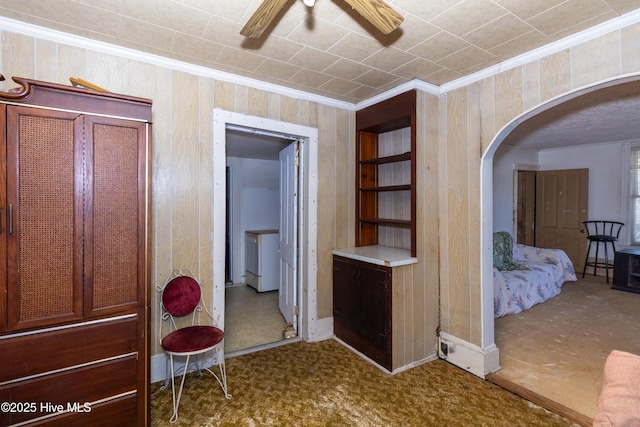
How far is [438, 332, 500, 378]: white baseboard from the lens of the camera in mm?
2539

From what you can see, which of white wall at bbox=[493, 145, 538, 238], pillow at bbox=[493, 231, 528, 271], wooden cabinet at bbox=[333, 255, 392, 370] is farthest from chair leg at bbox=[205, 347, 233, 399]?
white wall at bbox=[493, 145, 538, 238]

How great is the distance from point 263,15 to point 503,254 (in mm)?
4496

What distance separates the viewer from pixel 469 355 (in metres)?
2.62

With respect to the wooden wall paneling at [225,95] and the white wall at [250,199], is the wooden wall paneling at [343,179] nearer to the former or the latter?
the wooden wall paneling at [225,95]

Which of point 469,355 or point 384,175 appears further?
point 384,175

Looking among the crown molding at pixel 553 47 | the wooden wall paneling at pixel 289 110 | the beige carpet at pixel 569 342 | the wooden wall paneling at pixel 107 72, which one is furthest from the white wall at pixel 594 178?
the wooden wall paneling at pixel 107 72

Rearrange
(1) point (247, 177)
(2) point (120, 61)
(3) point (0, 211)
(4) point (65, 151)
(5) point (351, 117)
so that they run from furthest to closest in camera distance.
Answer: (1) point (247, 177), (5) point (351, 117), (2) point (120, 61), (4) point (65, 151), (3) point (0, 211)

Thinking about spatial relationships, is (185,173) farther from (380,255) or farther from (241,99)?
(380,255)

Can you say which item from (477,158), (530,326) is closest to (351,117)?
(477,158)

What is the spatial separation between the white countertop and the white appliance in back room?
81.1 inches

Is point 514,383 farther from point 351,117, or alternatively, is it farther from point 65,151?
point 65,151

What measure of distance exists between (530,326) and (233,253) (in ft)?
14.5

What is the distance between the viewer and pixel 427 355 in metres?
2.81

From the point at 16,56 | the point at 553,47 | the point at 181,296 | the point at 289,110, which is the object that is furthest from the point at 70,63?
the point at 553,47
